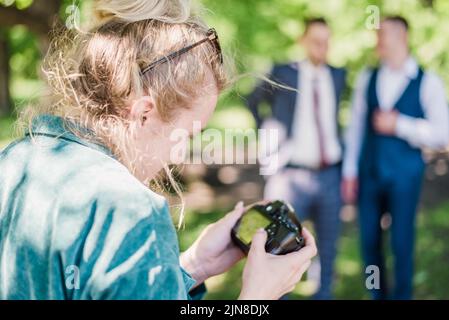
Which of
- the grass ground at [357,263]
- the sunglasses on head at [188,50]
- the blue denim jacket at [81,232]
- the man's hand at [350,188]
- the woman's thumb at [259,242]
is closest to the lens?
the blue denim jacket at [81,232]

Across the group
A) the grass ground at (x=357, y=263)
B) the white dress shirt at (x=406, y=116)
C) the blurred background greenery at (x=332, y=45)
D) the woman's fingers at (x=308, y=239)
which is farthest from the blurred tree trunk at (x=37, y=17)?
the woman's fingers at (x=308, y=239)

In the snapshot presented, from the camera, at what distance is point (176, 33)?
146 centimetres

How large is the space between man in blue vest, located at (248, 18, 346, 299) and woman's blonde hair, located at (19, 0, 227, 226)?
3.08 meters

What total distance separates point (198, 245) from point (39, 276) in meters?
0.80

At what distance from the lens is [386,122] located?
14.8 ft

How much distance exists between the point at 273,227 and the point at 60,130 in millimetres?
700

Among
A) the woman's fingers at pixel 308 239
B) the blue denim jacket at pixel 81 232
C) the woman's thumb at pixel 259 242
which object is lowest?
the woman's fingers at pixel 308 239

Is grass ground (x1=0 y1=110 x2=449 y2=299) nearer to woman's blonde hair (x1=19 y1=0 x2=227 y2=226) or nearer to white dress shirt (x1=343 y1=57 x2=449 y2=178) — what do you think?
white dress shirt (x1=343 y1=57 x2=449 y2=178)

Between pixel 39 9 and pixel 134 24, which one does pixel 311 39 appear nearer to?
pixel 39 9

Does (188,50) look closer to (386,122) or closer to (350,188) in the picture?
(386,122)

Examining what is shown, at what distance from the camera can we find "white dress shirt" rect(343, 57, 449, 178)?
4430 mm

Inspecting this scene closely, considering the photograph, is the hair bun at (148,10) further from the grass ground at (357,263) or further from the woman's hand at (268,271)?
the grass ground at (357,263)

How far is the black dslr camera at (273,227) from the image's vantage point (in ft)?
5.42
